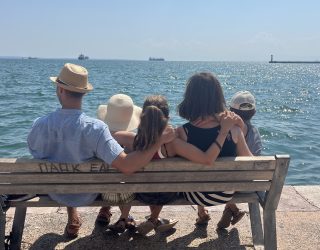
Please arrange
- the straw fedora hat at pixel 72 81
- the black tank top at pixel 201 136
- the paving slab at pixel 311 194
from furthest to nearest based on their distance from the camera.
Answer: the paving slab at pixel 311 194
the black tank top at pixel 201 136
the straw fedora hat at pixel 72 81

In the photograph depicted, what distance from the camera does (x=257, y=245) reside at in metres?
3.32

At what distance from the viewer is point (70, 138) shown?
287 cm

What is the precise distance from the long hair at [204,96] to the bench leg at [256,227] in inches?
37.5

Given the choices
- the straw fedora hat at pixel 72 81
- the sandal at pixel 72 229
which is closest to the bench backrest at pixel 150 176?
the straw fedora hat at pixel 72 81

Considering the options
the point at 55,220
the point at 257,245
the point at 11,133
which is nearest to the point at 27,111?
the point at 11,133

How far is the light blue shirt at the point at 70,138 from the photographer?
9.27ft

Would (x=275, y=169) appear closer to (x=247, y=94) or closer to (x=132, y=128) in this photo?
(x=247, y=94)

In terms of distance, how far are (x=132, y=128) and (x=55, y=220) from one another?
1217mm

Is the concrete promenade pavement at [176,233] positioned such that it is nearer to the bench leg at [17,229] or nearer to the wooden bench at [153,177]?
the bench leg at [17,229]

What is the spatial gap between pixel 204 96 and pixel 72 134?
37.2 inches

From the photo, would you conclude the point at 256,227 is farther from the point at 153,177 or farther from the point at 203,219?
the point at 153,177

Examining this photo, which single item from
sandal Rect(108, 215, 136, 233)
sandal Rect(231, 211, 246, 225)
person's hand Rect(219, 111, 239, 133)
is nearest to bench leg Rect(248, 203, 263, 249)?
sandal Rect(231, 211, 246, 225)

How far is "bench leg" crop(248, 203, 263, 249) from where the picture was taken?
333 centimetres

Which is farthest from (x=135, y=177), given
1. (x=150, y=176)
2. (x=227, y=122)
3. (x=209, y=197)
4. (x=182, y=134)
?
(x=227, y=122)
